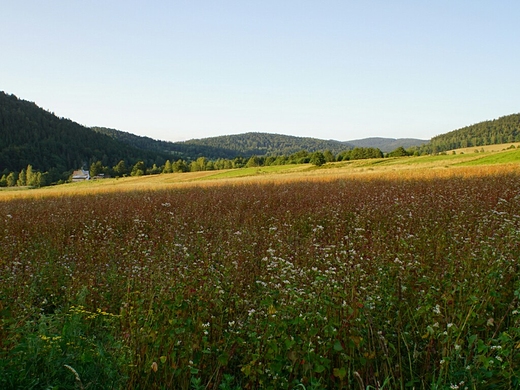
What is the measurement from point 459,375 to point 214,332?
6.79ft

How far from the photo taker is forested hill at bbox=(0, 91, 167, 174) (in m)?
122

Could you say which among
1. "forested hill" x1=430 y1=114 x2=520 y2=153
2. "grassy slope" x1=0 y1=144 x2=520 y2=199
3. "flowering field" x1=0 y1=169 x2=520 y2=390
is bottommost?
"flowering field" x1=0 y1=169 x2=520 y2=390

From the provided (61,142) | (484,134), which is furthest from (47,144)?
(484,134)

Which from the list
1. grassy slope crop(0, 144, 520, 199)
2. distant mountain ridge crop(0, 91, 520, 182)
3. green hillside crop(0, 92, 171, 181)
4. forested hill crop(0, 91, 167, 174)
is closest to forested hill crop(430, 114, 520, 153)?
distant mountain ridge crop(0, 91, 520, 182)

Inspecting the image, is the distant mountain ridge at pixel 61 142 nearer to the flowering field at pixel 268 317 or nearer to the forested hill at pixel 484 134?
the forested hill at pixel 484 134

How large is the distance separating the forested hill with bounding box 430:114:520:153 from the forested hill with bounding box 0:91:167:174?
134739 mm

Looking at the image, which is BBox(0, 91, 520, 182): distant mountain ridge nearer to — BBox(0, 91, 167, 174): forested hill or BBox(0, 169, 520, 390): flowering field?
BBox(0, 91, 167, 174): forested hill

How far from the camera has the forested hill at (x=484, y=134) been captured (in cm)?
14212

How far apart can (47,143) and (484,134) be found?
19701cm

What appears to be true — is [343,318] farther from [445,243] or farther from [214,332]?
[445,243]

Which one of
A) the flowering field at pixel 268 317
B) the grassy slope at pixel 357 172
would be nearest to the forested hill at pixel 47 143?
the grassy slope at pixel 357 172

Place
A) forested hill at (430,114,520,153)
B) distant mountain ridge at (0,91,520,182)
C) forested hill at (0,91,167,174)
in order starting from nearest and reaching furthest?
forested hill at (0,91,167,174)
distant mountain ridge at (0,91,520,182)
forested hill at (430,114,520,153)

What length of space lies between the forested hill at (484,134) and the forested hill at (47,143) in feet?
442

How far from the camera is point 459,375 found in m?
2.47
